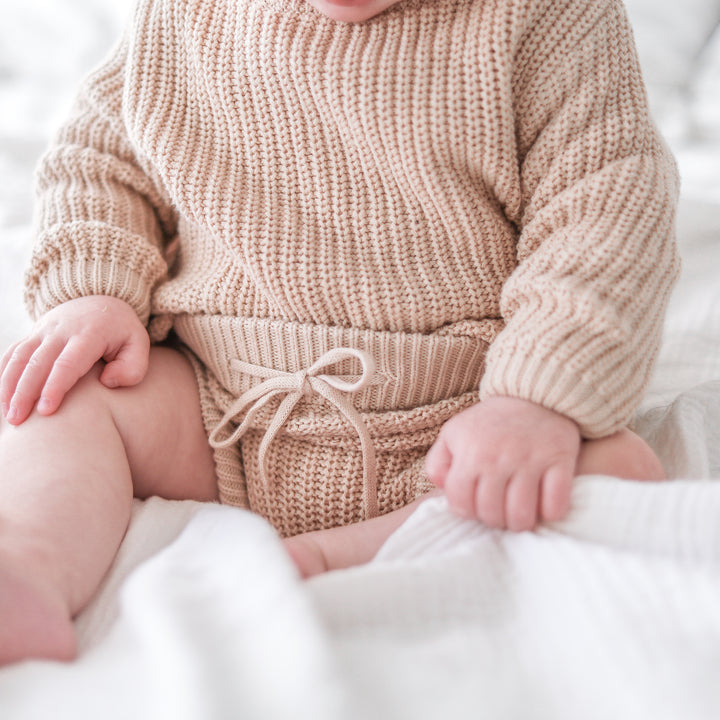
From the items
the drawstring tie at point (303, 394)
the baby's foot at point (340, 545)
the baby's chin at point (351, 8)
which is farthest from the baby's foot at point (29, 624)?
the baby's chin at point (351, 8)

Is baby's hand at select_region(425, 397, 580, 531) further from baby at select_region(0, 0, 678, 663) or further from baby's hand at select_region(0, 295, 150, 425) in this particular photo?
baby's hand at select_region(0, 295, 150, 425)

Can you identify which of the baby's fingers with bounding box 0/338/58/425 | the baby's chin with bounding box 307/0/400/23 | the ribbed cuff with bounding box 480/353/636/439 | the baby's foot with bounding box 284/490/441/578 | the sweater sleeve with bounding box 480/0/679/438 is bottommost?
the baby's foot with bounding box 284/490/441/578

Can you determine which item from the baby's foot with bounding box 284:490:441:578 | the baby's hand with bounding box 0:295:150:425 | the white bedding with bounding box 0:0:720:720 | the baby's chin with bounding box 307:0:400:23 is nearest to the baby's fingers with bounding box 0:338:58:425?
the baby's hand with bounding box 0:295:150:425

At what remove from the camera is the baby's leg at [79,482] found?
1.69 feet

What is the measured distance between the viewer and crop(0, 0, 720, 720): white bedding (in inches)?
16.4

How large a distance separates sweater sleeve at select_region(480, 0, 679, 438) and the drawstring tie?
15cm

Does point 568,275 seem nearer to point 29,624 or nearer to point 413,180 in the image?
point 413,180

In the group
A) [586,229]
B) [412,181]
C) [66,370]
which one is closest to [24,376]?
[66,370]

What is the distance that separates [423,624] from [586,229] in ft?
1.24

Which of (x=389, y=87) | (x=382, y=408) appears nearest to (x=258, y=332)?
(x=382, y=408)

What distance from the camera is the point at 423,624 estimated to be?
1.60 feet

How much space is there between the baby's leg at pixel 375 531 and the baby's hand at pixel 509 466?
0.09ft

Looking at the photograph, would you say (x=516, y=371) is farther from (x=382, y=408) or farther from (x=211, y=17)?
(x=211, y=17)

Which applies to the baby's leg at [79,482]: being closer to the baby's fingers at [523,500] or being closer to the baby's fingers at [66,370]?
the baby's fingers at [66,370]
